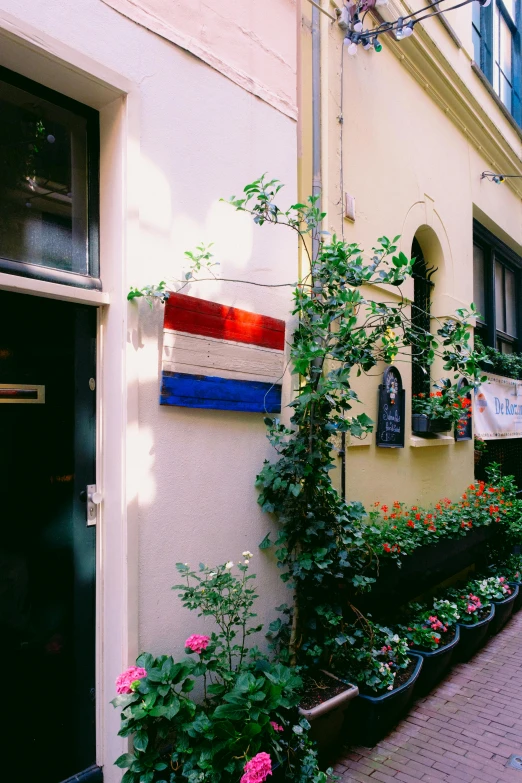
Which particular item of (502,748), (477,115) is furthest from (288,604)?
(477,115)

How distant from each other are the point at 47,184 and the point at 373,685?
3.40 meters

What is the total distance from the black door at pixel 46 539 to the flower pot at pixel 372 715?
162 cm

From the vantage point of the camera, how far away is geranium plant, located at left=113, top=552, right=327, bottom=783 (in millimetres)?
2344

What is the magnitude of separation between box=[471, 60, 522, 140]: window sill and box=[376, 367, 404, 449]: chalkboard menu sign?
466 cm

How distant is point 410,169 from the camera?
5.61 meters

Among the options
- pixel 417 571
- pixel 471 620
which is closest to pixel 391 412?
pixel 417 571

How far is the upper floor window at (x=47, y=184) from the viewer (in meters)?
2.57

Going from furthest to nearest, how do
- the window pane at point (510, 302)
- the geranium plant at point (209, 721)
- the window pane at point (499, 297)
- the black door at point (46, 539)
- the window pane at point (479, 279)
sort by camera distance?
the window pane at point (510, 302), the window pane at point (499, 297), the window pane at point (479, 279), the black door at point (46, 539), the geranium plant at point (209, 721)

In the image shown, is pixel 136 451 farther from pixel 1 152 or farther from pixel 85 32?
pixel 85 32

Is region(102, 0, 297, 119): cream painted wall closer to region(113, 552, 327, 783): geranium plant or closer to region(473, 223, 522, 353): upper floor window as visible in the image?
region(113, 552, 327, 783): geranium plant

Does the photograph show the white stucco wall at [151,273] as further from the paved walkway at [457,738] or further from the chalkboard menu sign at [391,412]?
the chalkboard menu sign at [391,412]

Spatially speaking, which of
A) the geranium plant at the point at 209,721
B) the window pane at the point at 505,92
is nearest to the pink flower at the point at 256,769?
the geranium plant at the point at 209,721

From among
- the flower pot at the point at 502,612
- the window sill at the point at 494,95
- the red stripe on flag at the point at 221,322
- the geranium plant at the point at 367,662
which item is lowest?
the flower pot at the point at 502,612

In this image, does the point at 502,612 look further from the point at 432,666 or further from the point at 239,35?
the point at 239,35
